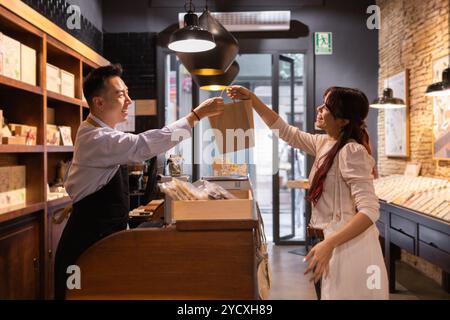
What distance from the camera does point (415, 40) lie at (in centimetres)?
463

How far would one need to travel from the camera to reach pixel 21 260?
10.2 ft

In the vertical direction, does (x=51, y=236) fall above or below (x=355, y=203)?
below

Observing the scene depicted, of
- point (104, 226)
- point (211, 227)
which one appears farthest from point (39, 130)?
point (211, 227)

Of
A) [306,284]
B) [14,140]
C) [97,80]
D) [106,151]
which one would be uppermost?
[97,80]

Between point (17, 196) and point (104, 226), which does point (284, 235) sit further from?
point (104, 226)

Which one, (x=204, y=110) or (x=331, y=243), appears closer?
(x=331, y=243)

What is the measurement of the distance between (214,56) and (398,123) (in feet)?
9.76

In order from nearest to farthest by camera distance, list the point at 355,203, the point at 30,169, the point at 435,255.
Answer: the point at 355,203 → the point at 435,255 → the point at 30,169

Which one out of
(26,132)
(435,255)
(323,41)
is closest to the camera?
(435,255)

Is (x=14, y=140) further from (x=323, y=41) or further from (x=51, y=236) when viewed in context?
(x=323, y=41)

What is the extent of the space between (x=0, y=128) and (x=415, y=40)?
4.15m

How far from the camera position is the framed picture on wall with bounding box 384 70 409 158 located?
4.84m

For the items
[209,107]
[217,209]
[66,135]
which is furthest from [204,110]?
[66,135]

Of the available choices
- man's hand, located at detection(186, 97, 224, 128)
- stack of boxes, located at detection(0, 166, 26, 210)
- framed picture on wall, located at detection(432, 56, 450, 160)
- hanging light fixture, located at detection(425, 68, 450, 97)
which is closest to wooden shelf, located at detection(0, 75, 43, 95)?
stack of boxes, located at detection(0, 166, 26, 210)
